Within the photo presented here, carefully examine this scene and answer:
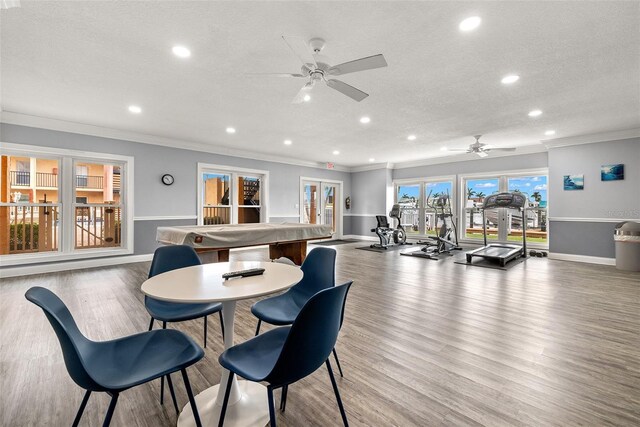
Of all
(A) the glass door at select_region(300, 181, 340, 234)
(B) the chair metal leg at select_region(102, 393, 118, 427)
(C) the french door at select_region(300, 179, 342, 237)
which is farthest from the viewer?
(A) the glass door at select_region(300, 181, 340, 234)

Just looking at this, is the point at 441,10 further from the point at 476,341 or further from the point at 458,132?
the point at 458,132

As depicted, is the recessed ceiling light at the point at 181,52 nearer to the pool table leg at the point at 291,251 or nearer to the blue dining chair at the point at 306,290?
the blue dining chair at the point at 306,290

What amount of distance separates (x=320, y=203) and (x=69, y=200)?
6.62 metres

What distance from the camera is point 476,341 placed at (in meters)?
2.47

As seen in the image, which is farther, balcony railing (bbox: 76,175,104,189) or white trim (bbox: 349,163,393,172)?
white trim (bbox: 349,163,393,172)

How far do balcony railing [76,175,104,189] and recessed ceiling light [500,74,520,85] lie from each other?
24.0ft

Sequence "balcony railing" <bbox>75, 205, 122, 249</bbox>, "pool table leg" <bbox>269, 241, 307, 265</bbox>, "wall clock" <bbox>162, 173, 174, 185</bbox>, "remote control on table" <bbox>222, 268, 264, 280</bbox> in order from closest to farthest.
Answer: "remote control on table" <bbox>222, 268, 264, 280</bbox>, "pool table leg" <bbox>269, 241, 307, 265</bbox>, "balcony railing" <bbox>75, 205, 122, 249</bbox>, "wall clock" <bbox>162, 173, 174, 185</bbox>

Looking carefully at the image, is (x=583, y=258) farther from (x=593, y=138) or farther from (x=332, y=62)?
(x=332, y=62)

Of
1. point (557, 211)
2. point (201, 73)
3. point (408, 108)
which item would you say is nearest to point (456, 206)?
point (557, 211)

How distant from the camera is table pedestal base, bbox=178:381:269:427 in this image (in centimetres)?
155

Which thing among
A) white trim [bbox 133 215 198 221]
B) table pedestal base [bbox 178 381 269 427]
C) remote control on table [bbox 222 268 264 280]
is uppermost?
white trim [bbox 133 215 198 221]

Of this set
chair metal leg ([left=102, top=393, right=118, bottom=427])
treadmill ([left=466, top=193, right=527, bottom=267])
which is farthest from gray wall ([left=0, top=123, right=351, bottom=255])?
treadmill ([left=466, top=193, right=527, bottom=267])

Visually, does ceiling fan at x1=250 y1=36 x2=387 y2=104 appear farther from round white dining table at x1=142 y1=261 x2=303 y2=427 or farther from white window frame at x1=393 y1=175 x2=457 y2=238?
white window frame at x1=393 y1=175 x2=457 y2=238

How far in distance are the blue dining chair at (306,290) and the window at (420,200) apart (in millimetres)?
7280
